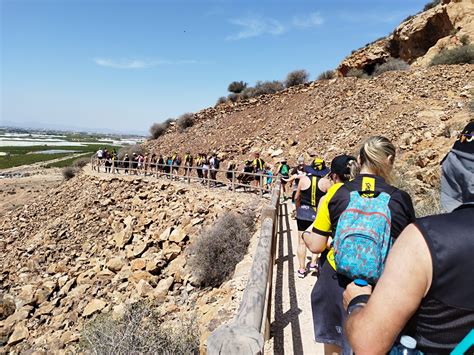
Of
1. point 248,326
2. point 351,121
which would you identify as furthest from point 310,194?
point 351,121

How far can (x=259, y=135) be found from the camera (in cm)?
2353

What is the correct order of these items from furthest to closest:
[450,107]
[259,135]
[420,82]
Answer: [259,135] → [420,82] → [450,107]

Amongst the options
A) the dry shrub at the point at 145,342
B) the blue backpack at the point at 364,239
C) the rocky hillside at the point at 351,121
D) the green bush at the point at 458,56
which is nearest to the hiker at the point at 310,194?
the dry shrub at the point at 145,342

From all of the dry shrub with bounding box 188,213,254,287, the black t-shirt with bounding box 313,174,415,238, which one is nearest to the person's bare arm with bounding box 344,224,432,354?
the black t-shirt with bounding box 313,174,415,238

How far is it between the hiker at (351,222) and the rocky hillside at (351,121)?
740cm

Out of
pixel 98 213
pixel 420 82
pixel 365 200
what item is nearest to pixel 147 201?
pixel 98 213

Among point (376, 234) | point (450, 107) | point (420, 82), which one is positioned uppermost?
point (420, 82)

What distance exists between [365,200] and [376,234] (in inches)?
8.8

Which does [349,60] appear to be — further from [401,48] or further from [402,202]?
[402,202]

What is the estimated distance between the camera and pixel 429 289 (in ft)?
3.58

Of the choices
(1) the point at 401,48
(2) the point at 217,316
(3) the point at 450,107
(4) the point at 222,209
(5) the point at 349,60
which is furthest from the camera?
(5) the point at 349,60

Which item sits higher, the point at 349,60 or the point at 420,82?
the point at 349,60

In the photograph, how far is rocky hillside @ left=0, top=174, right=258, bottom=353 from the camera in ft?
27.5

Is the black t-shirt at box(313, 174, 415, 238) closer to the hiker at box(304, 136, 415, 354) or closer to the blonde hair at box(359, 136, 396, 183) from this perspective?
the hiker at box(304, 136, 415, 354)
